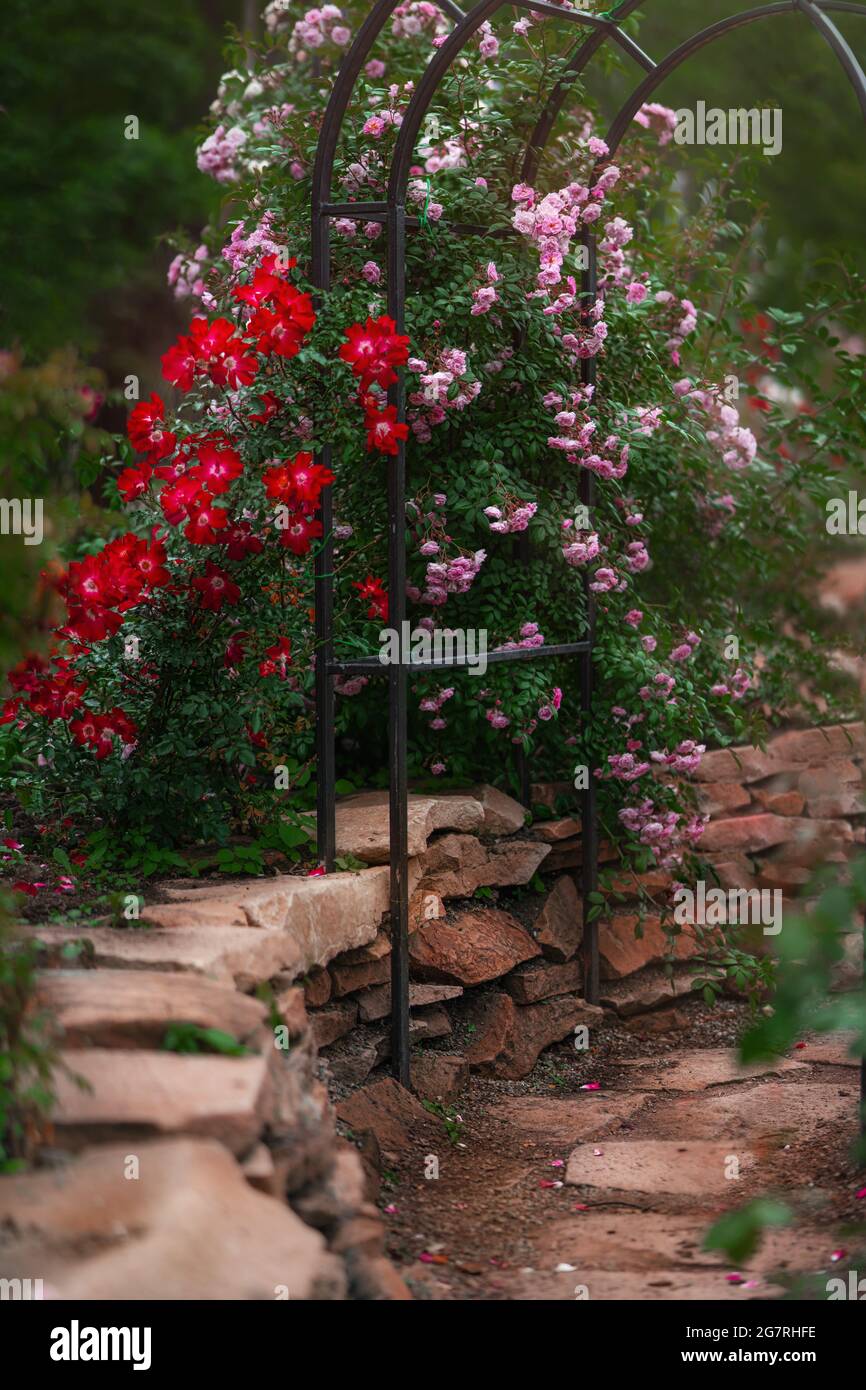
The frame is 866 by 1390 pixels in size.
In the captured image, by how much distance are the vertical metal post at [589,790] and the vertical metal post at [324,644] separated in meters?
0.97

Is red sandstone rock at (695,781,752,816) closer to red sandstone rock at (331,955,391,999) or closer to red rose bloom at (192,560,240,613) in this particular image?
red sandstone rock at (331,955,391,999)

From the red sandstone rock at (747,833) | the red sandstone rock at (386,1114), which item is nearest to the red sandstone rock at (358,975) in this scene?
the red sandstone rock at (386,1114)

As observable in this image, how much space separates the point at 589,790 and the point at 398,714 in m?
1.09

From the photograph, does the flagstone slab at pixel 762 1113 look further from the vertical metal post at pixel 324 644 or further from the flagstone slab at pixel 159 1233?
the flagstone slab at pixel 159 1233

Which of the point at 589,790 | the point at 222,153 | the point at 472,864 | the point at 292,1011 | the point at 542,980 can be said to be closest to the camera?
the point at 292,1011

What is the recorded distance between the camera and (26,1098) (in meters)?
2.35

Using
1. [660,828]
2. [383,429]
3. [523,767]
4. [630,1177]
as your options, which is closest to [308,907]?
[630,1177]

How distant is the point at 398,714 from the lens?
3.95 metres

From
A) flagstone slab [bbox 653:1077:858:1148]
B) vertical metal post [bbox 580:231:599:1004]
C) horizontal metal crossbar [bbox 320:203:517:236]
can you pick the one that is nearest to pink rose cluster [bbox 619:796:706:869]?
vertical metal post [bbox 580:231:599:1004]

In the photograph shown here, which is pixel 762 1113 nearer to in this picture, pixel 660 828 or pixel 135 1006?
pixel 660 828

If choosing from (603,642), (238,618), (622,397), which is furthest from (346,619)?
(622,397)
